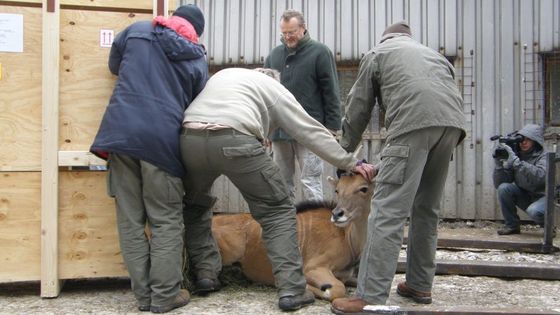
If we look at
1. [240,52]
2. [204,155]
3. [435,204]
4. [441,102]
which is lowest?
[435,204]

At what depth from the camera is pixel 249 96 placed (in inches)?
185

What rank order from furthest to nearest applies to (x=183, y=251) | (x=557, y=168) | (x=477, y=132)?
(x=477, y=132), (x=557, y=168), (x=183, y=251)

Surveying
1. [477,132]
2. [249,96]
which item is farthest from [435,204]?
[477,132]

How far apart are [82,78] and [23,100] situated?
1.53 feet

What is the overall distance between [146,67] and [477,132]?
17.7 feet

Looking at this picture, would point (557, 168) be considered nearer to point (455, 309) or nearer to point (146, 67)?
point (455, 309)

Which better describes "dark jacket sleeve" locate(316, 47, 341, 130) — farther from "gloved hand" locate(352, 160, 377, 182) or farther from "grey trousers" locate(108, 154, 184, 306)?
"grey trousers" locate(108, 154, 184, 306)

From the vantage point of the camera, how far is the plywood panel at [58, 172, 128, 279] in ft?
15.8

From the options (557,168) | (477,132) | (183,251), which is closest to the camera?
(183,251)

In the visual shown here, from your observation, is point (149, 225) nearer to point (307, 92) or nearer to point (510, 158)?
point (307, 92)

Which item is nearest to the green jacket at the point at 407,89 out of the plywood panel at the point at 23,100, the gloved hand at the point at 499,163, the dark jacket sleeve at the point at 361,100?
the dark jacket sleeve at the point at 361,100

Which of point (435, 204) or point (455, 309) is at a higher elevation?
point (435, 204)

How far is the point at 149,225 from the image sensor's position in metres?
4.60

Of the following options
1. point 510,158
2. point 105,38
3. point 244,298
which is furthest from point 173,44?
point 510,158
